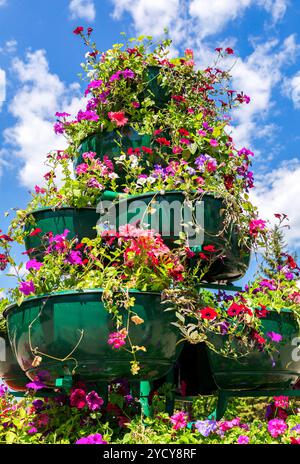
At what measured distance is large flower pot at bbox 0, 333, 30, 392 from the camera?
11.7 ft

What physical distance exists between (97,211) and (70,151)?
31.6 inches

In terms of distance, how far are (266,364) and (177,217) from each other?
0.99 metres

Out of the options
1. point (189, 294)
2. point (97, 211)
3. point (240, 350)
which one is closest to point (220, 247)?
point (189, 294)

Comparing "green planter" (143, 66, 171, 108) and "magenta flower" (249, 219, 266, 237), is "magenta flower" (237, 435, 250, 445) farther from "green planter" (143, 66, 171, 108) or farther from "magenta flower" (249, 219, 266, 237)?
"green planter" (143, 66, 171, 108)

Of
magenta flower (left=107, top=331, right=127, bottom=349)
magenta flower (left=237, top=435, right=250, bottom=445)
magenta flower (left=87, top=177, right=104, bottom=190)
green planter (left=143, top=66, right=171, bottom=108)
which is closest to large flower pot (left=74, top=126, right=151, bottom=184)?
magenta flower (left=87, top=177, right=104, bottom=190)

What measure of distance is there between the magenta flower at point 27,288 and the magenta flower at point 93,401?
68cm

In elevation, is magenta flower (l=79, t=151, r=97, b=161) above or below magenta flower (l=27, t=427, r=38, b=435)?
above

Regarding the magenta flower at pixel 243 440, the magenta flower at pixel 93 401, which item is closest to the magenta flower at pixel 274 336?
the magenta flower at pixel 243 440

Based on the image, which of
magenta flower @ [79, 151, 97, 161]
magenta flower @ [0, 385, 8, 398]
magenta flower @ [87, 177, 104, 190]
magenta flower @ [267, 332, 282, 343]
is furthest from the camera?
magenta flower @ [0, 385, 8, 398]

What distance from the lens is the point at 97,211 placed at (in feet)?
11.4

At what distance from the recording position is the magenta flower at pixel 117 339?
2.63 metres

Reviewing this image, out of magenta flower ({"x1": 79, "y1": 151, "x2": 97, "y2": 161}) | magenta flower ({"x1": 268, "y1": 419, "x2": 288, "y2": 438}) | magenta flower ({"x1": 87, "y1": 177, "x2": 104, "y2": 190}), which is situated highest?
magenta flower ({"x1": 79, "y1": 151, "x2": 97, "y2": 161})

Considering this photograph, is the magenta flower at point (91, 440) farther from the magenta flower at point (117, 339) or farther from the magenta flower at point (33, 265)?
the magenta flower at point (33, 265)

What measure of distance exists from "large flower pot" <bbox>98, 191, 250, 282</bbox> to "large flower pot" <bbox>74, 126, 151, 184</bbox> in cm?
51
